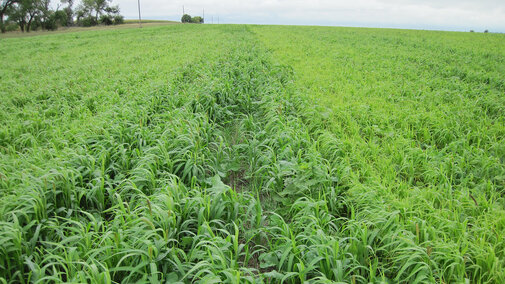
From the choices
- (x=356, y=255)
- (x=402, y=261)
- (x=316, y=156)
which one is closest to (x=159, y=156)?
(x=316, y=156)

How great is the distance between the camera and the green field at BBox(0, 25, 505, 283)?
2.27m

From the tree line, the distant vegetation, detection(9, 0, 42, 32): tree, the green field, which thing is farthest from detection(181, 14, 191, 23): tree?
the green field

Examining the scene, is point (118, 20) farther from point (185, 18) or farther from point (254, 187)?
point (254, 187)

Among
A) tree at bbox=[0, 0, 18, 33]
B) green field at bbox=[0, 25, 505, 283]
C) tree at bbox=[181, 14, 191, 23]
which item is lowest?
green field at bbox=[0, 25, 505, 283]

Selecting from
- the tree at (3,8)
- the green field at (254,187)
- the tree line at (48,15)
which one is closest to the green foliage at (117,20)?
the tree line at (48,15)

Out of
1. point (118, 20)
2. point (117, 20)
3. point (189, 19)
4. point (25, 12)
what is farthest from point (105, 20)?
point (189, 19)

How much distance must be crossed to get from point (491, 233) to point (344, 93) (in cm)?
546

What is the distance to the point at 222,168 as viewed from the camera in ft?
12.9

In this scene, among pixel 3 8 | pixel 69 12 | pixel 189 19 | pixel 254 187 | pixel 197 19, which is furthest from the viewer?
pixel 197 19

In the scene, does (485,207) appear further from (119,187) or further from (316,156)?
(119,187)

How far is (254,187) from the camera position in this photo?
3740 millimetres

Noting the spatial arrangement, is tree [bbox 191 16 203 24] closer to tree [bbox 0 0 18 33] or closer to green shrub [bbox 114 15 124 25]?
green shrub [bbox 114 15 124 25]

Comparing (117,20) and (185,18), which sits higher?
(185,18)

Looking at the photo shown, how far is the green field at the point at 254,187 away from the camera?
227 cm
